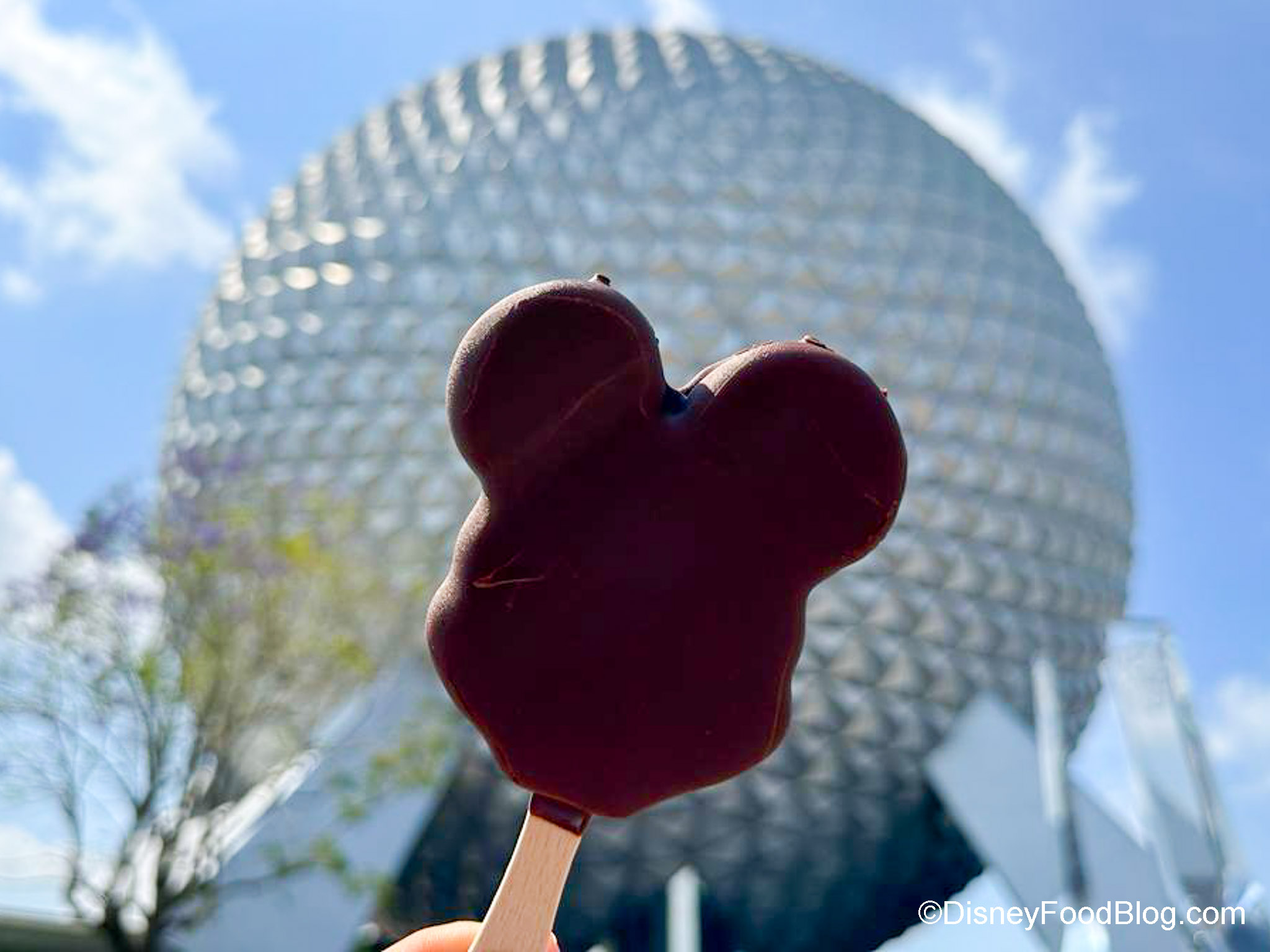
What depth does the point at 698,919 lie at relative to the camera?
1041 cm

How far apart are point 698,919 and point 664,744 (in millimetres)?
8958

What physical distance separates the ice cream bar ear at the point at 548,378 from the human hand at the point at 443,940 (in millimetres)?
858

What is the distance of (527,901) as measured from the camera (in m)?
1.97

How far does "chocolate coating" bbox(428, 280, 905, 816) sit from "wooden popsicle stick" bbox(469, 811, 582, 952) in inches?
3.2

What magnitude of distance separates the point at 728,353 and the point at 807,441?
307 inches

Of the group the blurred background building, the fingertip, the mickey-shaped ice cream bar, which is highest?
the blurred background building

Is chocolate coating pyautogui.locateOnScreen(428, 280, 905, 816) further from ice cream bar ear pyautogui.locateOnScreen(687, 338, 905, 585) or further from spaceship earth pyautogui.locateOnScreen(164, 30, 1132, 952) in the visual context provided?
spaceship earth pyautogui.locateOnScreen(164, 30, 1132, 952)

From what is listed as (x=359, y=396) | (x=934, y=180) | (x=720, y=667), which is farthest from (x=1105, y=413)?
(x=720, y=667)

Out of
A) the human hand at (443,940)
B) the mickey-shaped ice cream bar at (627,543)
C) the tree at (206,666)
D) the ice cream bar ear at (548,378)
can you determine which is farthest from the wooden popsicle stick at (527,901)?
the tree at (206,666)

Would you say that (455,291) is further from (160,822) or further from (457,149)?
(160,822)

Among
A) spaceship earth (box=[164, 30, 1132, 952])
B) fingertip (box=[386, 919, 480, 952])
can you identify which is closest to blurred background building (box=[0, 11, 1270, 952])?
spaceship earth (box=[164, 30, 1132, 952])

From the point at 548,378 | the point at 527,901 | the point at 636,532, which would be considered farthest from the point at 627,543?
the point at 527,901

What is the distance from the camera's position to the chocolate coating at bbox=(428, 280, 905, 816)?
6.40ft

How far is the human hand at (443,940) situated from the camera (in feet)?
7.74
